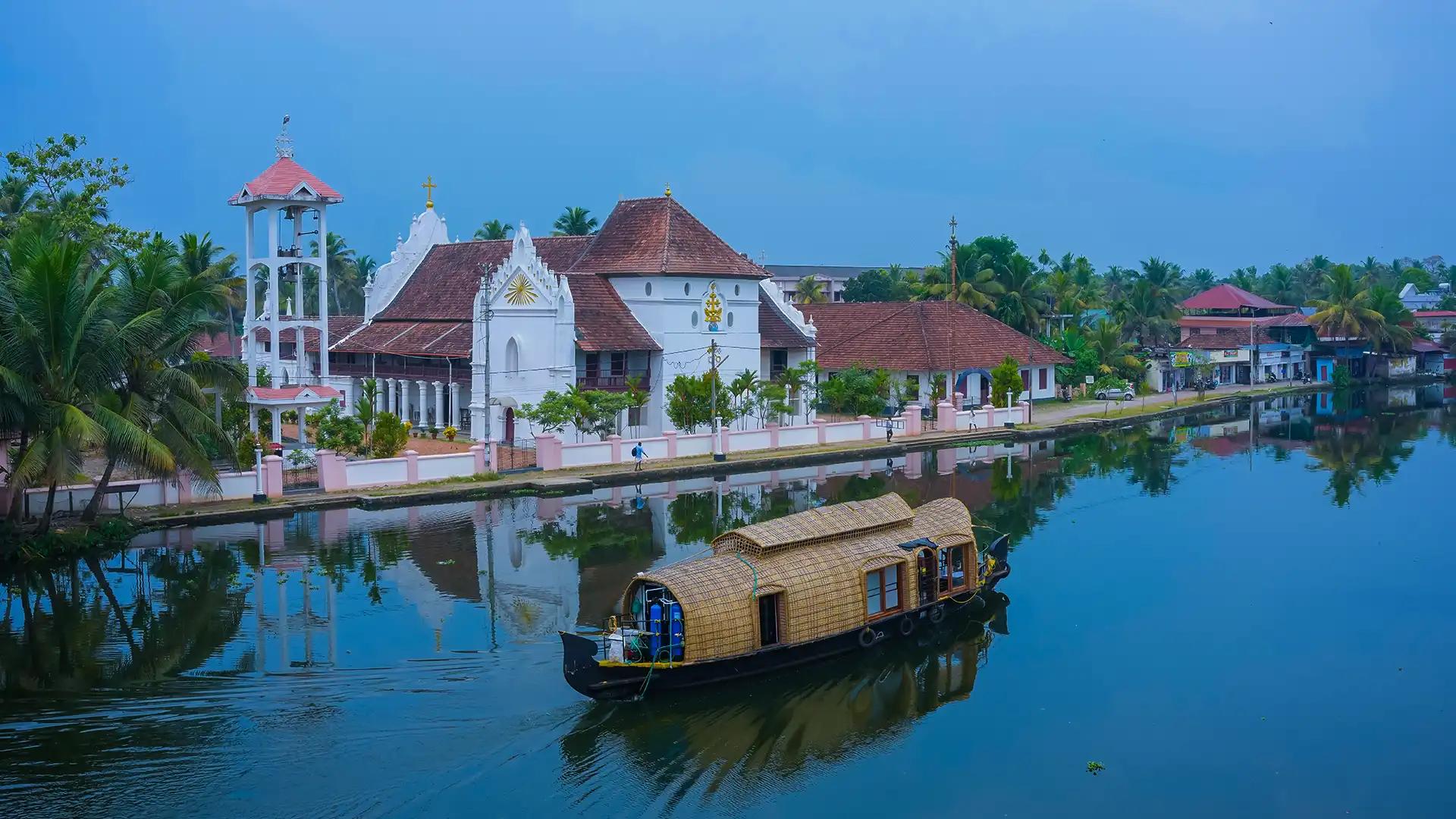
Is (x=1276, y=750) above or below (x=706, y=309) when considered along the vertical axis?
below

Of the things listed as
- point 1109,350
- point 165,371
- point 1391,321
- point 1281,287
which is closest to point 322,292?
point 165,371

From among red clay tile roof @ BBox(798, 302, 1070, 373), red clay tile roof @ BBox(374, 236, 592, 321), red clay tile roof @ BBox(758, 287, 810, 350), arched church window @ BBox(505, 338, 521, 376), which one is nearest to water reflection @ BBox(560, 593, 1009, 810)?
arched church window @ BBox(505, 338, 521, 376)

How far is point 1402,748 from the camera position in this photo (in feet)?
59.2

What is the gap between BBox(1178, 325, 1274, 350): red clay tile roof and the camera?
79.9m

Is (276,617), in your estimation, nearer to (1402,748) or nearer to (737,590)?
(737,590)

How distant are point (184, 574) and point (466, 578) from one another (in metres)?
5.69

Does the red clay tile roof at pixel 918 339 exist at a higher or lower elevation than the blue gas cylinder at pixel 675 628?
higher

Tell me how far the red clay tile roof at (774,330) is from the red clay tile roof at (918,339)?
206 inches

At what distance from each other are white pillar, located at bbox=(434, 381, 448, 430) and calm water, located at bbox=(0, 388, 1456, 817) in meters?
13.1

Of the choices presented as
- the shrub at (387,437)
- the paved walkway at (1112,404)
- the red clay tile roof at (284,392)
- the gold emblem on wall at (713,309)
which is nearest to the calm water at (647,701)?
the shrub at (387,437)

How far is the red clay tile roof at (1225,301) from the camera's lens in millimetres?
86688

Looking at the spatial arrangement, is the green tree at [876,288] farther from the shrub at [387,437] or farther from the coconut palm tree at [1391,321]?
the shrub at [387,437]

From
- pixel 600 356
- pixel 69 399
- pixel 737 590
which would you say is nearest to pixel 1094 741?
pixel 737 590

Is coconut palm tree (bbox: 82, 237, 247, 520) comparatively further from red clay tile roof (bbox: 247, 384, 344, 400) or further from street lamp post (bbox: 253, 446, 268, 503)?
red clay tile roof (bbox: 247, 384, 344, 400)
